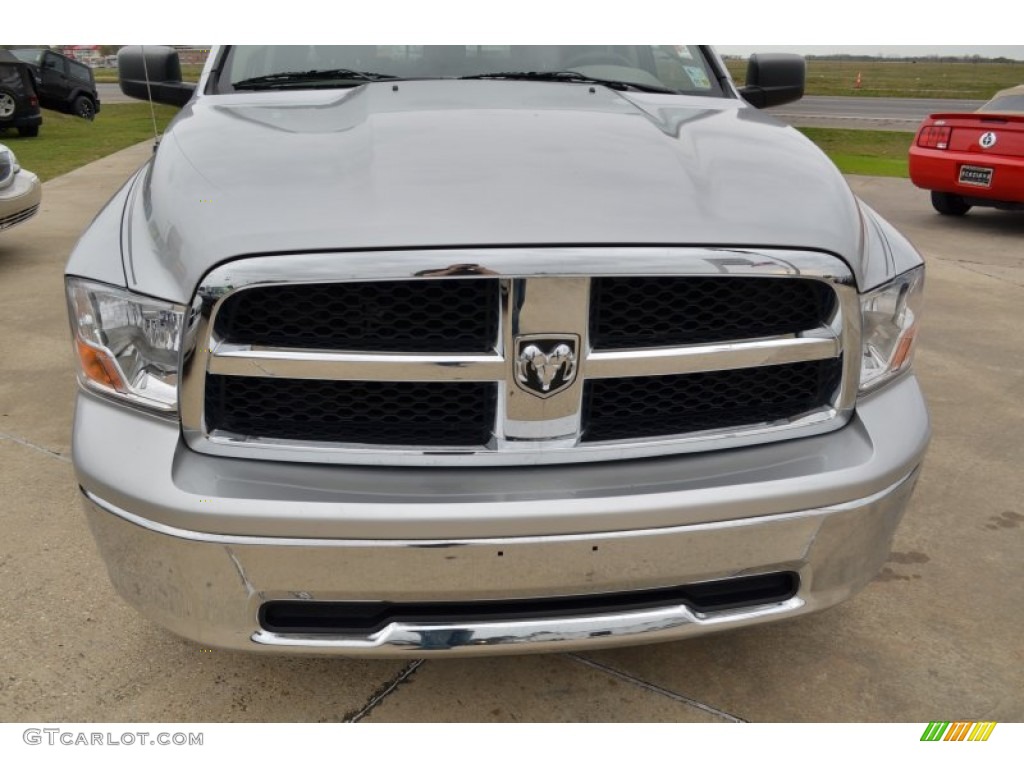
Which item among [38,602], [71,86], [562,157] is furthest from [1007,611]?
[71,86]

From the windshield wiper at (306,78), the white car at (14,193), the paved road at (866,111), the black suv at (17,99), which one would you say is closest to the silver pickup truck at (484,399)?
the windshield wiper at (306,78)

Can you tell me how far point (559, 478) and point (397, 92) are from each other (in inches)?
52.1

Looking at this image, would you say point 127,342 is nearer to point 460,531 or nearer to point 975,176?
point 460,531

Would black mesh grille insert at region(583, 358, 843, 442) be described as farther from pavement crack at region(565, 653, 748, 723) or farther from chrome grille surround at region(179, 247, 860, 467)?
pavement crack at region(565, 653, 748, 723)

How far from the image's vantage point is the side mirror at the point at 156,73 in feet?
11.1

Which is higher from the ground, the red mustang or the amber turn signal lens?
the amber turn signal lens

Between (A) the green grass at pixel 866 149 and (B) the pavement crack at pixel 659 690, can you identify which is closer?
(B) the pavement crack at pixel 659 690

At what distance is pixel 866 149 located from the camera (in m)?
15.9

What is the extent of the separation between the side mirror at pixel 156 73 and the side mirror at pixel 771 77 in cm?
207

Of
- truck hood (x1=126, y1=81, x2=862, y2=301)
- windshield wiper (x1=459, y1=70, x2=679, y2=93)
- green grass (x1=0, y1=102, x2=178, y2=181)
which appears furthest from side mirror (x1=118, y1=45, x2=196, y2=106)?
green grass (x1=0, y1=102, x2=178, y2=181)

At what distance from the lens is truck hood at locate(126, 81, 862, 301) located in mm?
1706

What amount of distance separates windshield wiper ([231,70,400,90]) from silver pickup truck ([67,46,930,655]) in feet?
2.64

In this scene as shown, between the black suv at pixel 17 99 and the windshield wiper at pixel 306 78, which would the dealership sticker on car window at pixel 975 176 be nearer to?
the windshield wiper at pixel 306 78
